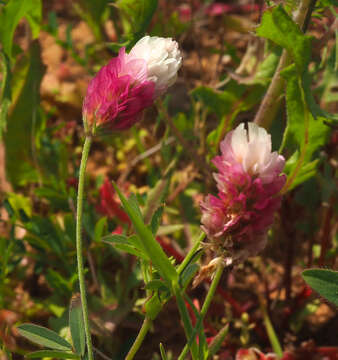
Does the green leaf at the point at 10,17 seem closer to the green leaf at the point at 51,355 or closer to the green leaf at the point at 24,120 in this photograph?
the green leaf at the point at 24,120

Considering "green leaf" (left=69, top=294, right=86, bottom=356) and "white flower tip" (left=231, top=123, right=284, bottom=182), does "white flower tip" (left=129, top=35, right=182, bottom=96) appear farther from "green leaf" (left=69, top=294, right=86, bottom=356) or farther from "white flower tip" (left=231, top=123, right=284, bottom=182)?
"green leaf" (left=69, top=294, right=86, bottom=356)

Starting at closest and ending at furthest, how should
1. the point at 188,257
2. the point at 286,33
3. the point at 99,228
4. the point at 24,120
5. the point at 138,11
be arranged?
the point at 188,257 < the point at 286,33 < the point at 138,11 < the point at 99,228 < the point at 24,120

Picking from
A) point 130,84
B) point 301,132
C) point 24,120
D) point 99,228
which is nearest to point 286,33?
point 301,132

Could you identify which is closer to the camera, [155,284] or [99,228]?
[155,284]

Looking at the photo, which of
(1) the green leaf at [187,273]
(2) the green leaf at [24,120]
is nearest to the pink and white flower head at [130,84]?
(1) the green leaf at [187,273]

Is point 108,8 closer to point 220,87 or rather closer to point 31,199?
point 220,87

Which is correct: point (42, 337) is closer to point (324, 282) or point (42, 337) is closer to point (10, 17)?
point (324, 282)

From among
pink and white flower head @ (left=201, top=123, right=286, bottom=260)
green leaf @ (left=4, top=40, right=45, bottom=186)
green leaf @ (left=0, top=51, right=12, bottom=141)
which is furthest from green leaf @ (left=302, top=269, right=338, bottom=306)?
green leaf @ (left=4, top=40, right=45, bottom=186)
